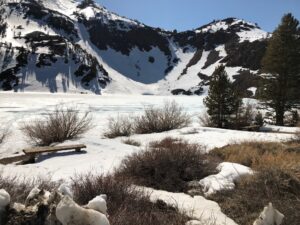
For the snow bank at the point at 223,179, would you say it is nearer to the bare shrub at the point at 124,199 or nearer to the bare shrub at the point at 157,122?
the bare shrub at the point at 124,199

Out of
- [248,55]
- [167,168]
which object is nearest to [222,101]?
[167,168]

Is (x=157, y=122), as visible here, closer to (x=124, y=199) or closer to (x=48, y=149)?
(x=48, y=149)

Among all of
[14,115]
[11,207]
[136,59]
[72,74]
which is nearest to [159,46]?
[136,59]

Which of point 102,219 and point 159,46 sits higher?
point 159,46

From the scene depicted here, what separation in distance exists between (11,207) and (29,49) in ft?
432

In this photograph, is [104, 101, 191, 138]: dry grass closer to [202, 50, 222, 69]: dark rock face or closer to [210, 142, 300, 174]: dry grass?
[210, 142, 300, 174]: dry grass

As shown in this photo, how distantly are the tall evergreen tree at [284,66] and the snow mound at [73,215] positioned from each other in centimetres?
3194

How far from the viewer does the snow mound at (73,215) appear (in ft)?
10.2

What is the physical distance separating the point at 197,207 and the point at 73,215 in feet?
14.6

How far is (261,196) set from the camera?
Answer: 7633mm

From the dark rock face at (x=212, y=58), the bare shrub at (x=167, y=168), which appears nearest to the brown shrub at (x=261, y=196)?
the bare shrub at (x=167, y=168)

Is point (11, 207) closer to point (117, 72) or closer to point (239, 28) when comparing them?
point (117, 72)

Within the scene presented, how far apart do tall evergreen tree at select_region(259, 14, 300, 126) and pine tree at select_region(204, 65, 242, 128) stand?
7.20 meters

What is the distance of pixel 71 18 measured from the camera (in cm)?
19775
